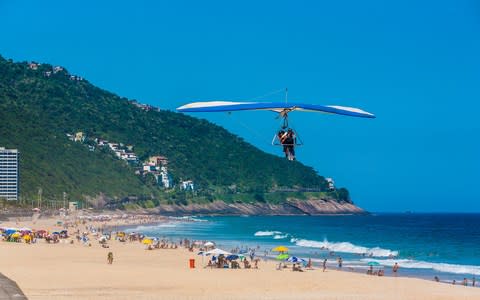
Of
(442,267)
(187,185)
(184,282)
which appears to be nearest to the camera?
(184,282)

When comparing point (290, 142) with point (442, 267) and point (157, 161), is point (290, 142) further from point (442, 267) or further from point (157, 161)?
point (157, 161)

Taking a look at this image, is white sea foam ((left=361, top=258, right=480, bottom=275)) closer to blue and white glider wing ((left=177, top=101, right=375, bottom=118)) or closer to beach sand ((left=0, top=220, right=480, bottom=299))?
beach sand ((left=0, top=220, right=480, bottom=299))

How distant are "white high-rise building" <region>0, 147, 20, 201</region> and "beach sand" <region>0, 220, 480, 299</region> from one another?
91.6 metres

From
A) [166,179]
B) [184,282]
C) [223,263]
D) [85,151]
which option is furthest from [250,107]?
[166,179]

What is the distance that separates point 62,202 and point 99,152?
129 ft

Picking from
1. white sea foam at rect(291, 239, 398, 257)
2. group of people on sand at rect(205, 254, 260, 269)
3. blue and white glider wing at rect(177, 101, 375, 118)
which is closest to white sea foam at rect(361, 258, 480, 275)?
white sea foam at rect(291, 239, 398, 257)

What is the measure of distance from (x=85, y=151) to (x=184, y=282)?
131 meters

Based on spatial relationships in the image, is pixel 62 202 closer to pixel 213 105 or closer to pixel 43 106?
pixel 43 106

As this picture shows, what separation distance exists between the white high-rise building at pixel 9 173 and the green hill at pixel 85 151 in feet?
4.74

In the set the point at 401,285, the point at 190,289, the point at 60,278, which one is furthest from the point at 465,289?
the point at 60,278

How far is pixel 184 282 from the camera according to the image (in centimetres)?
2959

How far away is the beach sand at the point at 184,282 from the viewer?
25859 millimetres

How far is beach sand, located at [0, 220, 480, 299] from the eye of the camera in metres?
25.9

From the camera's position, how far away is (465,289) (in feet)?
100
